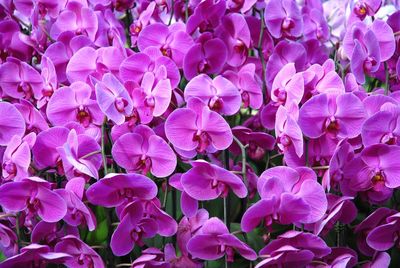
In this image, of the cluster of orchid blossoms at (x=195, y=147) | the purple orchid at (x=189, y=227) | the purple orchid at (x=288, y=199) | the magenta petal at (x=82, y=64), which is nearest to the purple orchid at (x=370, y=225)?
the cluster of orchid blossoms at (x=195, y=147)

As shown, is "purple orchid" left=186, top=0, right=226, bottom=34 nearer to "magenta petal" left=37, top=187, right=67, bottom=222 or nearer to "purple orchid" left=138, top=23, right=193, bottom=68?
"purple orchid" left=138, top=23, right=193, bottom=68

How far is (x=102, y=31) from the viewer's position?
1071 mm

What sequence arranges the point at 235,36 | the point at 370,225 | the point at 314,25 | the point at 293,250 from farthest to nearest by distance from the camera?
the point at 314,25, the point at 235,36, the point at 370,225, the point at 293,250

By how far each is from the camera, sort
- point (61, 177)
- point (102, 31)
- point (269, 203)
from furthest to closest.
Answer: point (102, 31)
point (61, 177)
point (269, 203)

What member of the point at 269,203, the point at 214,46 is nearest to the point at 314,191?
the point at 269,203

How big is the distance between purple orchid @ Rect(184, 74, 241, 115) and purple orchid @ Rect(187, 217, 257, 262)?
0.54 ft

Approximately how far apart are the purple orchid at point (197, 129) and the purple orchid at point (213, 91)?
34 millimetres

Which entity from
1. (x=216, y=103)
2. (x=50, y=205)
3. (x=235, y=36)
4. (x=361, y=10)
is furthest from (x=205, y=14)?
(x=50, y=205)

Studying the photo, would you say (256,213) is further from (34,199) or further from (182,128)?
(34,199)

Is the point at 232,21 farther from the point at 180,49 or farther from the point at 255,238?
the point at 255,238

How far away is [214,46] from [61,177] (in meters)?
0.29

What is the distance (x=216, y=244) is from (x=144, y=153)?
149 millimetres

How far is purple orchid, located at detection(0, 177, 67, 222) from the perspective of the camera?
2.74 ft

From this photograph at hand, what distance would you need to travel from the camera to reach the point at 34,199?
850 mm
